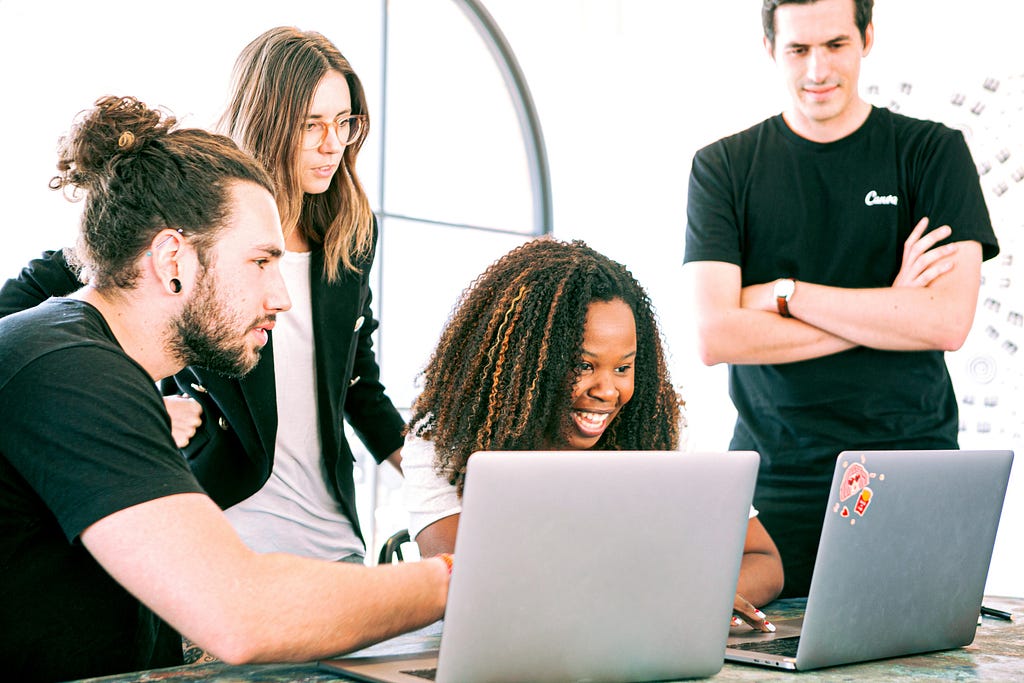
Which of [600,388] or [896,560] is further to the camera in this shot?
[600,388]

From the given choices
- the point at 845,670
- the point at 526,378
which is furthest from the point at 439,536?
the point at 845,670

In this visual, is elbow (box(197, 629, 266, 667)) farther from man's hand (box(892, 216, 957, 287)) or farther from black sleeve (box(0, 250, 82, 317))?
man's hand (box(892, 216, 957, 287))

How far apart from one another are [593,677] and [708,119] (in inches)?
130

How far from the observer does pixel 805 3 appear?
6.68ft

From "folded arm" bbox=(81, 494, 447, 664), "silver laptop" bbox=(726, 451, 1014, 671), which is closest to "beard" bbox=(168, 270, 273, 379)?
"folded arm" bbox=(81, 494, 447, 664)

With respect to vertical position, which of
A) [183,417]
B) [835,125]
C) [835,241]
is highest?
[835,125]

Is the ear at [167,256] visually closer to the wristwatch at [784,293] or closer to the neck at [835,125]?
the wristwatch at [784,293]

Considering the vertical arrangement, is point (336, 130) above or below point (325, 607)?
above

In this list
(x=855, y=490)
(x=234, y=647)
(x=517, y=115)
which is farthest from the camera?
(x=517, y=115)

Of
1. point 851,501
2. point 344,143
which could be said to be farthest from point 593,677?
point 344,143

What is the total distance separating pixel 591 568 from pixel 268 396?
87 cm

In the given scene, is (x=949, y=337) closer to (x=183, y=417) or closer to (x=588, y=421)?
(x=588, y=421)

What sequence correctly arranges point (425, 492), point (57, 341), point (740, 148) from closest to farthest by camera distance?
point (57, 341) → point (425, 492) → point (740, 148)

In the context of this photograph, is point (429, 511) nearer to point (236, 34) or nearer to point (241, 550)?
point (241, 550)
